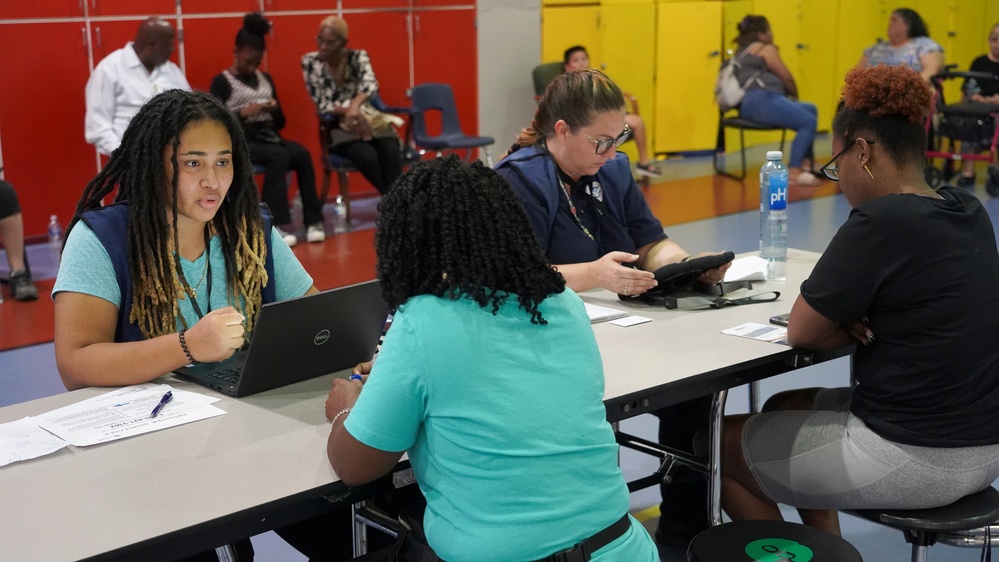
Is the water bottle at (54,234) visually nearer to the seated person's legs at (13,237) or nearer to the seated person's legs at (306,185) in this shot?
the seated person's legs at (13,237)

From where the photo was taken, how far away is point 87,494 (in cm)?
169

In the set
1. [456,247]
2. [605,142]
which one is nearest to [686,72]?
[605,142]

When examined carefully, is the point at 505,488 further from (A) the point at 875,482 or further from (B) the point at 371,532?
(A) the point at 875,482

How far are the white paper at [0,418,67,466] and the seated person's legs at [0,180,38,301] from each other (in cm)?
397

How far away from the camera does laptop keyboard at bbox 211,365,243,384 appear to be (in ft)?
7.26

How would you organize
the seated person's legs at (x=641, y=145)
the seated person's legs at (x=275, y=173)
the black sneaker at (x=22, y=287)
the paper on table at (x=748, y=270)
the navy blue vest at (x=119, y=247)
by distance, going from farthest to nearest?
the seated person's legs at (x=641, y=145)
the seated person's legs at (x=275, y=173)
the black sneaker at (x=22, y=287)
the paper on table at (x=748, y=270)
the navy blue vest at (x=119, y=247)

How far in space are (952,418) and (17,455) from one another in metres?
1.82

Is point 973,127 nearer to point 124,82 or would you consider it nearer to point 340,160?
point 340,160

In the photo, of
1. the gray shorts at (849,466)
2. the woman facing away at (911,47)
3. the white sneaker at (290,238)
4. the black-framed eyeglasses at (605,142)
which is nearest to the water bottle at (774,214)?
the black-framed eyeglasses at (605,142)

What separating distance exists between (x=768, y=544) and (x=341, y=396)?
87 centimetres

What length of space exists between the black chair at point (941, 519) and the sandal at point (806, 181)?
22.8 feet

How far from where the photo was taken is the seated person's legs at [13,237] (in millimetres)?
5656

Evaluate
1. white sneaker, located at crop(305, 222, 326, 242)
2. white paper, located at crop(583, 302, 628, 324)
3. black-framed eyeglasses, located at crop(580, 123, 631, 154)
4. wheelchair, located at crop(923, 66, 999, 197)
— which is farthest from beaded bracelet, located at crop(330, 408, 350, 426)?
wheelchair, located at crop(923, 66, 999, 197)

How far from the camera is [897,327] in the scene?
2264 millimetres
